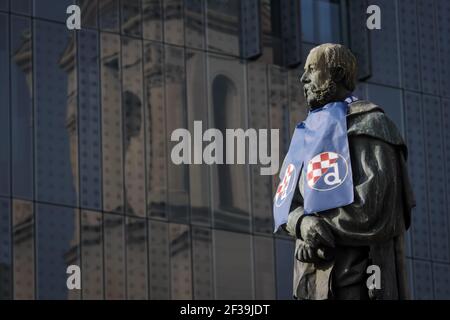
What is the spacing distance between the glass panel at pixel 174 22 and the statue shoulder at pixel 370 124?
22375mm

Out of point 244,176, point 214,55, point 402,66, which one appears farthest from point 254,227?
point 402,66

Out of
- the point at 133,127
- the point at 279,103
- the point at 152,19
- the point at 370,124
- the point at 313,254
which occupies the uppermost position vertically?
the point at 152,19

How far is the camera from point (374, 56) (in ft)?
128

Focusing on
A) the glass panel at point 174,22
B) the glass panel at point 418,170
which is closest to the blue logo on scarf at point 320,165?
the glass panel at point 174,22

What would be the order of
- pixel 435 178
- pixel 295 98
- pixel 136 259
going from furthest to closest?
pixel 435 178
pixel 295 98
pixel 136 259

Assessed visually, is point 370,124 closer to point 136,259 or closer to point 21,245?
point 21,245

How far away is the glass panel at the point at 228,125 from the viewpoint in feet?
116

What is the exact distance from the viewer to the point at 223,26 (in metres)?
36.2

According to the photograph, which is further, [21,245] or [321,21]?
[321,21]

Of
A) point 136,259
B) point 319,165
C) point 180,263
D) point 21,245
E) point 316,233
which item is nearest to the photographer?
point 316,233

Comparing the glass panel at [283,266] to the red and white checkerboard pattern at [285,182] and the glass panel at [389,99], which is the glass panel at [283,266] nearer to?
the glass panel at [389,99]

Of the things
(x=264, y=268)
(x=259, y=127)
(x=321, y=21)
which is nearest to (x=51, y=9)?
(x=259, y=127)

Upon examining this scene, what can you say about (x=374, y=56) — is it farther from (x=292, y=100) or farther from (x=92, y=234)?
(x=92, y=234)

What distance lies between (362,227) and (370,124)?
2.55ft
